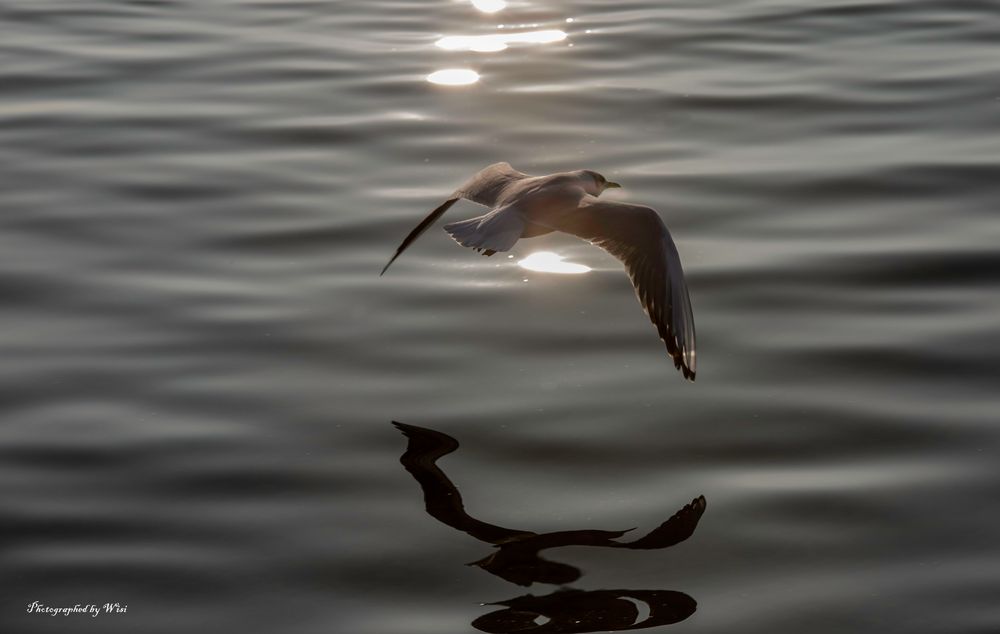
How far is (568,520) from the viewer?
17.3 feet

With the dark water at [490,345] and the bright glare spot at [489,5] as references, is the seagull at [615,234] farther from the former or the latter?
the bright glare spot at [489,5]

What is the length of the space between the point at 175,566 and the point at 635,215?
2197mm

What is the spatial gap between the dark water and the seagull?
14.0 inches

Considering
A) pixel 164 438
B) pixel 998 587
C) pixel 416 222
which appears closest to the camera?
pixel 998 587

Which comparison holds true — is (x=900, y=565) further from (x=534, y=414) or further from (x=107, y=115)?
(x=107, y=115)

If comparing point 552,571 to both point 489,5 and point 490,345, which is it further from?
point 489,5

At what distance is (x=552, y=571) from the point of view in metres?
4.97

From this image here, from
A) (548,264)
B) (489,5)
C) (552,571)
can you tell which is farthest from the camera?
(489,5)

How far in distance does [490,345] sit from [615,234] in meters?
0.89

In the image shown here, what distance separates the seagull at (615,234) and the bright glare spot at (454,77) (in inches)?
187

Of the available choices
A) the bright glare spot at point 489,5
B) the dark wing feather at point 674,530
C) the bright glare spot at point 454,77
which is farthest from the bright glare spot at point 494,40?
the dark wing feather at point 674,530

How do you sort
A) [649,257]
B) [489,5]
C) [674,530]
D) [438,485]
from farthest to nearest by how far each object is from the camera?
[489,5]
[649,257]
[438,485]
[674,530]

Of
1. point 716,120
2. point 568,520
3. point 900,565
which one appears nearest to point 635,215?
point 568,520

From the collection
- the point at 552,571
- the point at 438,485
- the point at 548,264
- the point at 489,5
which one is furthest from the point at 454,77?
the point at 552,571
